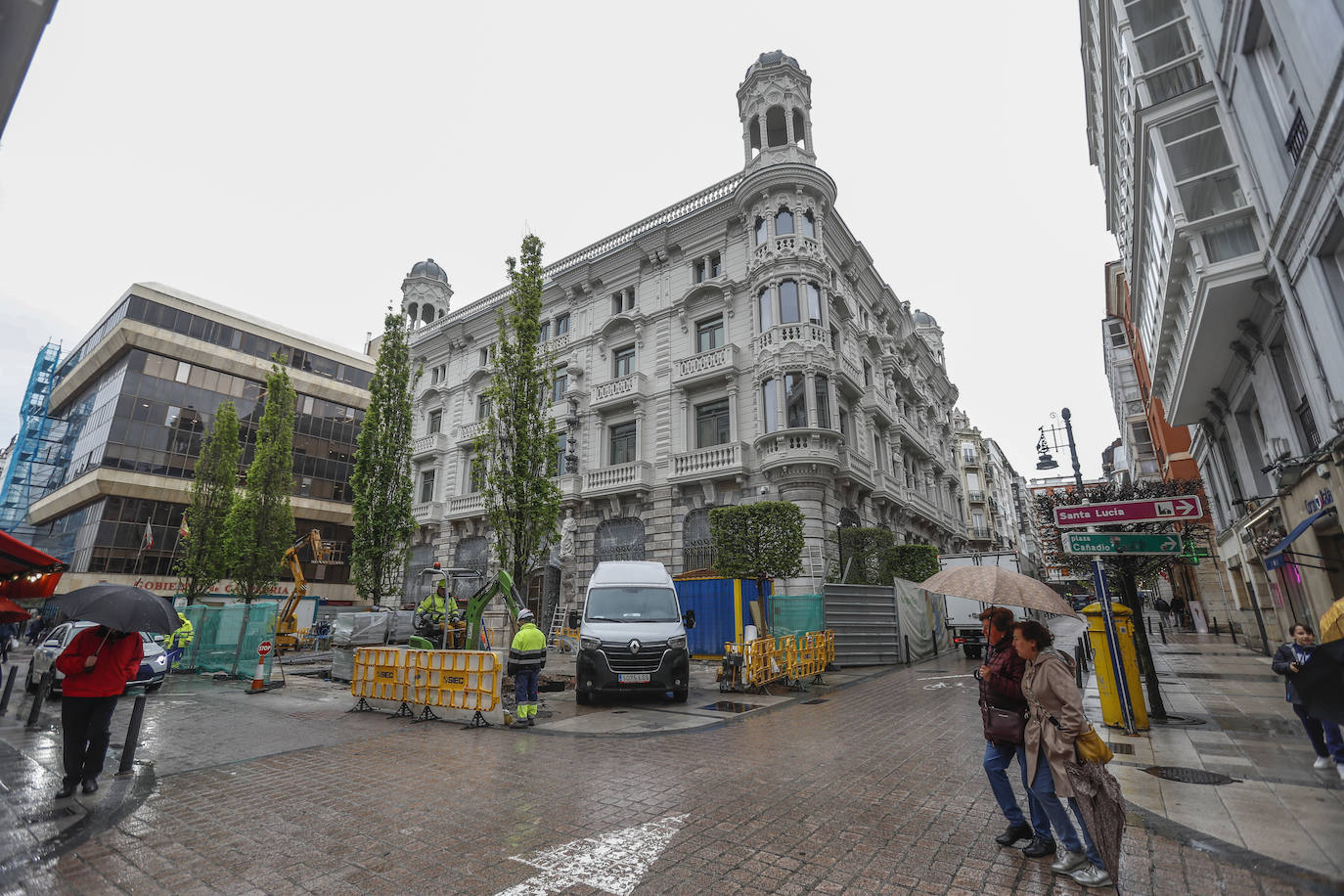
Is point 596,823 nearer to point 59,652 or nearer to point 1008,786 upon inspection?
point 1008,786

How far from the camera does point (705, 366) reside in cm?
2434

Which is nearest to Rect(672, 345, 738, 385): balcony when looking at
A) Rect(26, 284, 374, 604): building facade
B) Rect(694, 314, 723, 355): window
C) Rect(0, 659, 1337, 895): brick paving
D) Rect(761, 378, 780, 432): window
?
Rect(694, 314, 723, 355): window

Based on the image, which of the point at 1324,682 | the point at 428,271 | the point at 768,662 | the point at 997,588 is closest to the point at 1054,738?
the point at 997,588

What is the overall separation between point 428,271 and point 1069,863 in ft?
143

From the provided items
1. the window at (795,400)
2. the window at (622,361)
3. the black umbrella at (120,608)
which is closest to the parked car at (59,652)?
the black umbrella at (120,608)

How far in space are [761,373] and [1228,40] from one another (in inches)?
558

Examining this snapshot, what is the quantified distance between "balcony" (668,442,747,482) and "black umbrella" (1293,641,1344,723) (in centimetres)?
1799

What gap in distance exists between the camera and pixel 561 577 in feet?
85.3

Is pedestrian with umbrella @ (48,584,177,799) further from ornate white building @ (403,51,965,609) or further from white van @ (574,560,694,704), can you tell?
ornate white building @ (403,51,965,609)

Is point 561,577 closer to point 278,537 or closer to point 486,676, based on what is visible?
point 278,537

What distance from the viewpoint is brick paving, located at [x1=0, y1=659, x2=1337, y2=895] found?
13.0ft

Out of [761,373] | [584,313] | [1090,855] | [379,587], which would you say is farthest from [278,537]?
[1090,855]

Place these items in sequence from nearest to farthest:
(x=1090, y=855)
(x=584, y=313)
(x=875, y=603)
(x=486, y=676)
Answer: (x=1090, y=855) < (x=486, y=676) < (x=875, y=603) < (x=584, y=313)

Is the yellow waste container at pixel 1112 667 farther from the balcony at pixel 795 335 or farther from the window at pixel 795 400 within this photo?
the balcony at pixel 795 335
